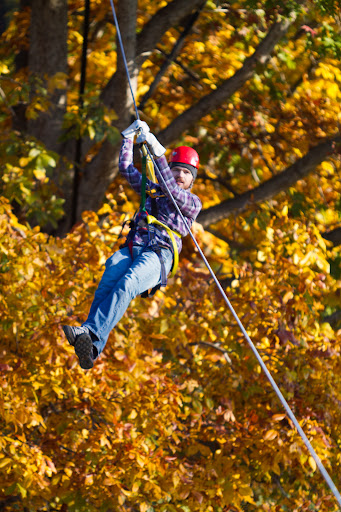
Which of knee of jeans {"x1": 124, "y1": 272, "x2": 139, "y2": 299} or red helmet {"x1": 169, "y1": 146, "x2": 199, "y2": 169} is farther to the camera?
red helmet {"x1": 169, "y1": 146, "x2": 199, "y2": 169}

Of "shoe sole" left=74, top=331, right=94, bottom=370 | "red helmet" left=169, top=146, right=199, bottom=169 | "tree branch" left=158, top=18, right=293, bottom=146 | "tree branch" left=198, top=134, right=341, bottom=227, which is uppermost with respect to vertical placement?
"red helmet" left=169, top=146, right=199, bottom=169

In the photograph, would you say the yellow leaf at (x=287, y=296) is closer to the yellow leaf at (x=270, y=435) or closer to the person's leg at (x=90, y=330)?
the yellow leaf at (x=270, y=435)

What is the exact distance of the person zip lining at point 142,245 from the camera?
3541 millimetres

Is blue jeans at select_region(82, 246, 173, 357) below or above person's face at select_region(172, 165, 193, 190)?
below

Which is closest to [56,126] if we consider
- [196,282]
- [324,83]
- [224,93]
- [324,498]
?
[224,93]

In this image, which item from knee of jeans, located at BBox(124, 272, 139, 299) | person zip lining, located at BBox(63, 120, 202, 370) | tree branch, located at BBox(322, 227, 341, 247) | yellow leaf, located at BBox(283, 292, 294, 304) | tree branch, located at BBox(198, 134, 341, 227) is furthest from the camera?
tree branch, located at BBox(322, 227, 341, 247)

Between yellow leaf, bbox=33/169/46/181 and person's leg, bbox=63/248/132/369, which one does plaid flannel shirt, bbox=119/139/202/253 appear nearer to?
person's leg, bbox=63/248/132/369

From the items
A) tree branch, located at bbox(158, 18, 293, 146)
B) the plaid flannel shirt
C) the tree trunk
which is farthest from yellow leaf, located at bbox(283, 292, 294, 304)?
the tree trunk

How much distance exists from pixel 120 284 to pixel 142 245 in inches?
16.1

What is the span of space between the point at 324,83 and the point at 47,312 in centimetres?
525

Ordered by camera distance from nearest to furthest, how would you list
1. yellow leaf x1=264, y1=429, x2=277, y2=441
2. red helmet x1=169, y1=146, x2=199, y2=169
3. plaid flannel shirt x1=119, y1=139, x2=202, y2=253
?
plaid flannel shirt x1=119, y1=139, x2=202, y2=253 → red helmet x1=169, y1=146, x2=199, y2=169 → yellow leaf x1=264, y1=429, x2=277, y2=441

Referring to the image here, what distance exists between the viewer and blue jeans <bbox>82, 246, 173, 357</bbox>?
356 cm

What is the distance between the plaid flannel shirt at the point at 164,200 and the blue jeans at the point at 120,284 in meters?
0.08

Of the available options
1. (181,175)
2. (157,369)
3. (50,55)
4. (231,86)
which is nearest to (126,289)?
(181,175)
